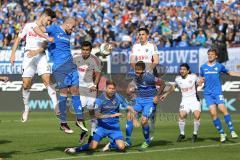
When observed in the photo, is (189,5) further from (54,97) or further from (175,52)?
(54,97)

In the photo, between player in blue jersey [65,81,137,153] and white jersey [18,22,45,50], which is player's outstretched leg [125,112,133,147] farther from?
white jersey [18,22,45,50]

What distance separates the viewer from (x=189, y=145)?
18516mm

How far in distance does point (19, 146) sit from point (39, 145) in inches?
21.1

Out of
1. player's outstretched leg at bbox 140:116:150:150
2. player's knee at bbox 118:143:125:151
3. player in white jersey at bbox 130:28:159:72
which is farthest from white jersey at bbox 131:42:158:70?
player's knee at bbox 118:143:125:151

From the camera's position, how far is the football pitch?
1598 centimetres

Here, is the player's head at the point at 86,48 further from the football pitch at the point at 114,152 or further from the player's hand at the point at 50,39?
the football pitch at the point at 114,152

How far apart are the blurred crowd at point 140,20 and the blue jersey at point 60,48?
15244 mm

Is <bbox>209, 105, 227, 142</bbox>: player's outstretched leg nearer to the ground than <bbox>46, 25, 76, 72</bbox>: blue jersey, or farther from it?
nearer to the ground

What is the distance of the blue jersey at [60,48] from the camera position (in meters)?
17.6

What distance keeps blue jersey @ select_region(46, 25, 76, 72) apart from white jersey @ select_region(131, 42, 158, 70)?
7.53ft

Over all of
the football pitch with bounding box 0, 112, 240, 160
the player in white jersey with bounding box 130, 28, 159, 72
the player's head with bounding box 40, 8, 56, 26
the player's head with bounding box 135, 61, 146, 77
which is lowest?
the football pitch with bounding box 0, 112, 240, 160

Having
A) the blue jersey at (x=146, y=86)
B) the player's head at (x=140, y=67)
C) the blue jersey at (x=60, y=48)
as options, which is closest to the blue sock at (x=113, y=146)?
the blue jersey at (x=146, y=86)

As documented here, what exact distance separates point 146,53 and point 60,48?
104 inches

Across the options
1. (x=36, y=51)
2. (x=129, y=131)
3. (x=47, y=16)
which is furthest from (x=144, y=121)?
(x=47, y=16)
